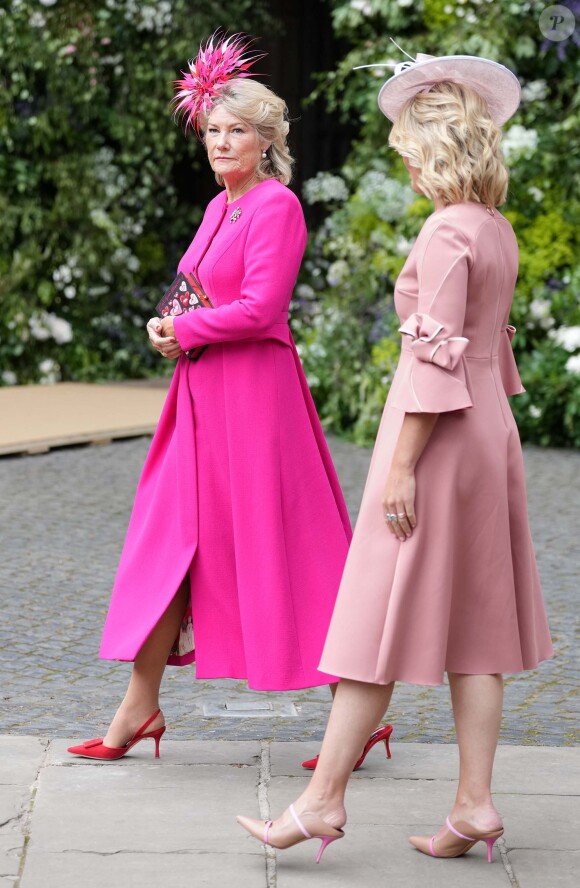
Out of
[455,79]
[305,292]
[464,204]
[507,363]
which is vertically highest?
[455,79]

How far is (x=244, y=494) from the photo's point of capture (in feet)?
11.4

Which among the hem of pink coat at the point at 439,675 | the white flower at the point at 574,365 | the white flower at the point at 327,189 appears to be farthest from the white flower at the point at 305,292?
the hem of pink coat at the point at 439,675

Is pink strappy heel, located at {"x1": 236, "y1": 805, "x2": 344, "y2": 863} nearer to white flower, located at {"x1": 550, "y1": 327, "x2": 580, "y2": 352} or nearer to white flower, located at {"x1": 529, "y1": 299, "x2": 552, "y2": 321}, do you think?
white flower, located at {"x1": 550, "y1": 327, "x2": 580, "y2": 352}

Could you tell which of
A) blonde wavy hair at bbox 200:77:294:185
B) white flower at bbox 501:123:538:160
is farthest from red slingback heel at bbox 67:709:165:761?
white flower at bbox 501:123:538:160

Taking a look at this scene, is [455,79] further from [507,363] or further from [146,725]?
[146,725]

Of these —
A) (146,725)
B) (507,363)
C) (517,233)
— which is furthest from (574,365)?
(507,363)

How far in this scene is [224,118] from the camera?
3.49 m

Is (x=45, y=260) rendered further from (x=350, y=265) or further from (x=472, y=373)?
(x=472, y=373)

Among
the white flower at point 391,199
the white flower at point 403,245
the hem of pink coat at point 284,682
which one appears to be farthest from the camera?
the white flower at point 391,199

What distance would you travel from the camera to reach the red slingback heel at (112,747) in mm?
3525

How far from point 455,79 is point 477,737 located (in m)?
1.32

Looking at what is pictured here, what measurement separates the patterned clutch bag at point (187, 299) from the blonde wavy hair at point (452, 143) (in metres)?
0.81

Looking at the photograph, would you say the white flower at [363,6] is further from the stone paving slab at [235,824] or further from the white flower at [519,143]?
the stone paving slab at [235,824]

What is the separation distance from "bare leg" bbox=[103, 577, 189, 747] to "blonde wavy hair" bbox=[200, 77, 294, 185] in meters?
1.04
